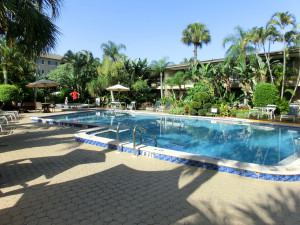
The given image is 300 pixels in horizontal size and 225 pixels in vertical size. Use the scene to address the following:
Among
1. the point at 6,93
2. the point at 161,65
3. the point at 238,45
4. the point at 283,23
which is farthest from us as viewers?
the point at 161,65

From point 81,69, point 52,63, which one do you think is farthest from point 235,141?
point 52,63

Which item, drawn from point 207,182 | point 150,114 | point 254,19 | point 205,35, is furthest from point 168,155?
point 205,35

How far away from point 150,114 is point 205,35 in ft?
46.4

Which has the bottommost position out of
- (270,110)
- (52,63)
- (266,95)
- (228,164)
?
(228,164)

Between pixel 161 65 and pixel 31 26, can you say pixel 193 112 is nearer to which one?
pixel 161 65

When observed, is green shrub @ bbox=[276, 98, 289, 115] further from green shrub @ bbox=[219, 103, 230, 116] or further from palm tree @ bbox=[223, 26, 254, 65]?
palm tree @ bbox=[223, 26, 254, 65]

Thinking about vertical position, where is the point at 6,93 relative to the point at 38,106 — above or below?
above

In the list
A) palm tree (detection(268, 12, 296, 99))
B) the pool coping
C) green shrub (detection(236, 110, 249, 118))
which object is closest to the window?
green shrub (detection(236, 110, 249, 118))

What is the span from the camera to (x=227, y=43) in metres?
17.5

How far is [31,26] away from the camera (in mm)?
6355

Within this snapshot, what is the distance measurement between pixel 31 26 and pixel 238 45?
15.4m

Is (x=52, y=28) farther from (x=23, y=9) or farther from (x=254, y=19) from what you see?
(x=254, y=19)

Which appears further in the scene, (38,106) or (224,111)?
(38,106)

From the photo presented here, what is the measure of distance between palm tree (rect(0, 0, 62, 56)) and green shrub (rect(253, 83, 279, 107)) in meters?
13.6
